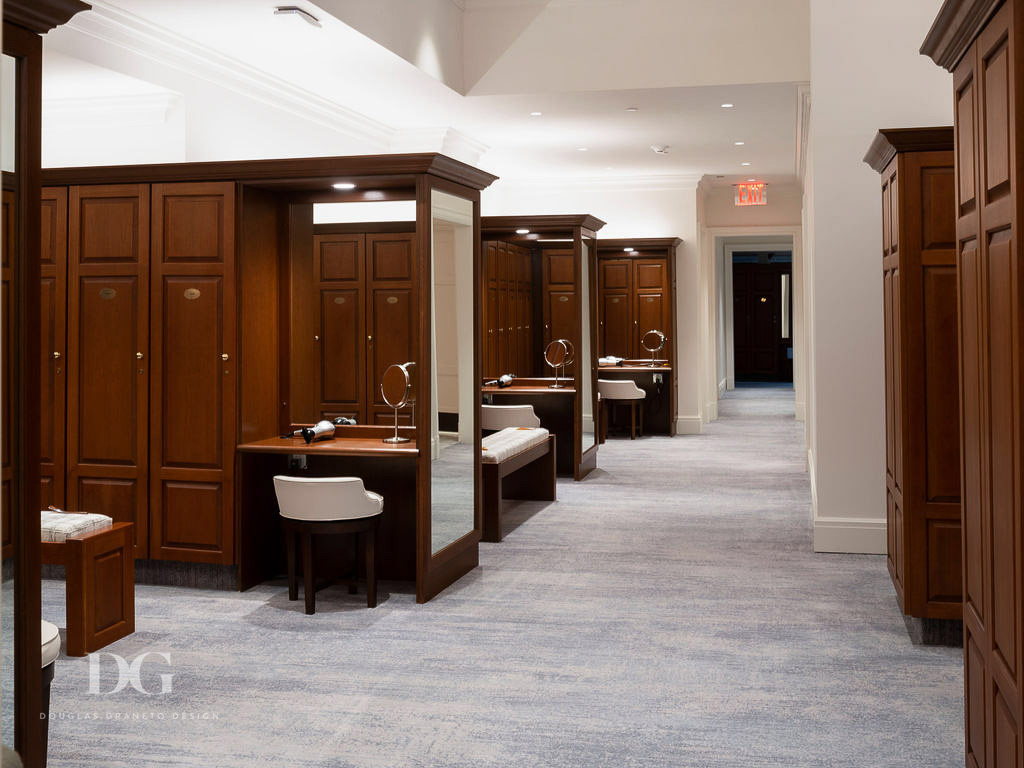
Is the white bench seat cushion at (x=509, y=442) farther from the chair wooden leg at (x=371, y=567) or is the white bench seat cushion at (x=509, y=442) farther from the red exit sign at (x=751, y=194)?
the red exit sign at (x=751, y=194)

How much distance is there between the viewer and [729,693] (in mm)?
3865

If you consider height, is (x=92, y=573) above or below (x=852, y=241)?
below

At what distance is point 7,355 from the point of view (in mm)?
2529

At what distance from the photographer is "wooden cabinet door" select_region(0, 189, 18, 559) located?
2512mm

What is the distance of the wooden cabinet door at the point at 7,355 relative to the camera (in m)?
2.51

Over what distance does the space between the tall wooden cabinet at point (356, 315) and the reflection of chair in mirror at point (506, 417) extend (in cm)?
239

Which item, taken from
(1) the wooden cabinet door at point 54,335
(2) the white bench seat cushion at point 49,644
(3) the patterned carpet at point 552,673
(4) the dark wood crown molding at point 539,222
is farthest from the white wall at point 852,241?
(2) the white bench seat cushion at point 49,644

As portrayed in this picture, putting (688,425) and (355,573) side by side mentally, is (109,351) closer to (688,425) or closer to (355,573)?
Result: (355,573)

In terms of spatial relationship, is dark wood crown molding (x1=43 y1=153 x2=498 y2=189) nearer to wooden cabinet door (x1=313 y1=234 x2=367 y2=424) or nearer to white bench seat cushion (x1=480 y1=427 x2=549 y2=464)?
wooden cabinet door (x1=313 y1=234 x2=367 y2=424)

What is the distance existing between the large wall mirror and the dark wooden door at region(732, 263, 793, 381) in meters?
19.6

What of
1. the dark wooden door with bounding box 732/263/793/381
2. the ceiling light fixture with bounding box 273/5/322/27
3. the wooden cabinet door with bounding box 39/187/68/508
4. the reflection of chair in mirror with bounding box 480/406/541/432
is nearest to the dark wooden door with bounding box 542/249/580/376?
the reflection of chair in mirror with bounding box 480/406/541/432

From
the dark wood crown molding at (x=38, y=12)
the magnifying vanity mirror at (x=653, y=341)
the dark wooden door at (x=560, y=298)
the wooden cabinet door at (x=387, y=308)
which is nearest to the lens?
the dark wood crown molding at (x=38, y=12)

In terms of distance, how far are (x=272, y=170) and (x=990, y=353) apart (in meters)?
3.92

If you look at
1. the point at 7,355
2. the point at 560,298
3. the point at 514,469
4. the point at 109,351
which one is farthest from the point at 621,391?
the point at 7,355
